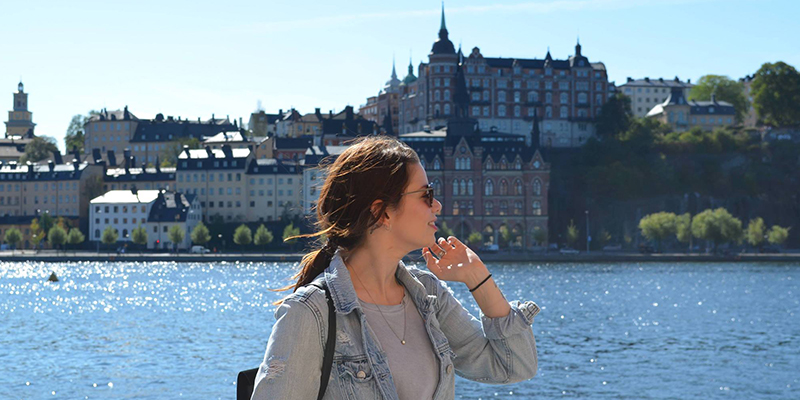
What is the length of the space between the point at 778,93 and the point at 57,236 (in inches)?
2797

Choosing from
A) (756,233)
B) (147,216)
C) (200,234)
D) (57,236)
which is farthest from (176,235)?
(756,233)

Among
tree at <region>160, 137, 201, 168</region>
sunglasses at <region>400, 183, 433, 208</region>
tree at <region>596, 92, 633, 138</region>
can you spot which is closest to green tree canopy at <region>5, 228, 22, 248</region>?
tree at <region>160, 137, 201, 168</region>

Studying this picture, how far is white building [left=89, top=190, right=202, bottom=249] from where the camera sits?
98.6 meters

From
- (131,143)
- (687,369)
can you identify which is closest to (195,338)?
(687,369)

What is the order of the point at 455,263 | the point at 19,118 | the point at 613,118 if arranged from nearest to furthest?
1. the point at 455,263
2. the point at 613,118
3. the point at 19,118

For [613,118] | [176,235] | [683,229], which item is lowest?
[176,235]

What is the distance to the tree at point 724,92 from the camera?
130 meters

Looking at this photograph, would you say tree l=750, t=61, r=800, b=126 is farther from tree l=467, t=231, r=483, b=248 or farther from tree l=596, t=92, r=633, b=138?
tree l=467, t=231, r=483, b=248

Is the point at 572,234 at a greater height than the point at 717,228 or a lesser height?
lesser

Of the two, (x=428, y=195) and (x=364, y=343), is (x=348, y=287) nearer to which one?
(x=364, y=343)

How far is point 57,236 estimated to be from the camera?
313 feet

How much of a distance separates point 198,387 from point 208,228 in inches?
2965

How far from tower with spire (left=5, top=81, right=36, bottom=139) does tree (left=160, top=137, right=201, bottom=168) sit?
58663 millimetres

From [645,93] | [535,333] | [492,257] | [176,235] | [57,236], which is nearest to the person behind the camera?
[535,333]
